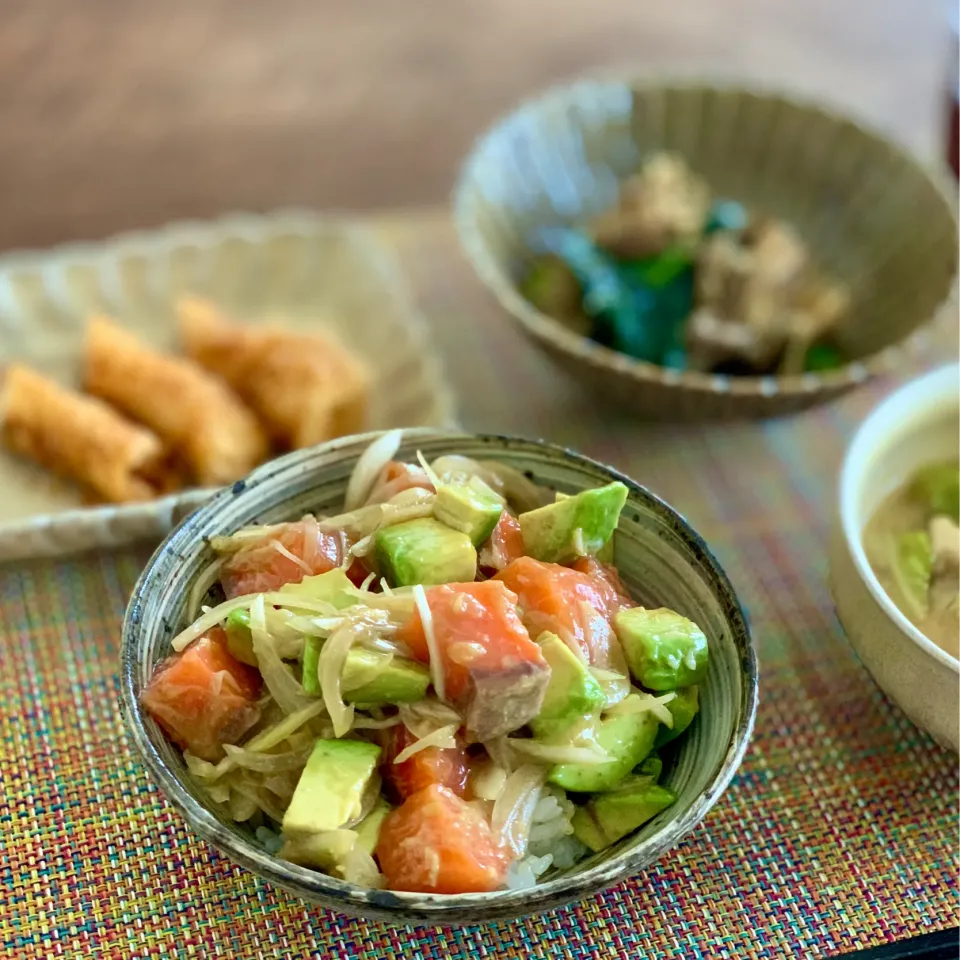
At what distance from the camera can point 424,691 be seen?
3.50 ft

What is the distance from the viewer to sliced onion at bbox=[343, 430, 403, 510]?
50.8 inches

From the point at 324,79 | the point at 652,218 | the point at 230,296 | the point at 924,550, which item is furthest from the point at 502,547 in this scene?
the point at 324,79

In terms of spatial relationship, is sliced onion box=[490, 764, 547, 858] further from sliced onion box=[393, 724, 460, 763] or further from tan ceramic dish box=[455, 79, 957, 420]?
tan ceramic dish box=[455, 79, 957, 420]

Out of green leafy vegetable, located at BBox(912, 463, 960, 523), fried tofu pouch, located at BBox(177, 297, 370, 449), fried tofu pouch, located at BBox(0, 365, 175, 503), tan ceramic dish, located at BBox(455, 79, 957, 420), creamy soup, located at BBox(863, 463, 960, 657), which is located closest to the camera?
creamy soup, located at BBox(863, 463, 960, 657)

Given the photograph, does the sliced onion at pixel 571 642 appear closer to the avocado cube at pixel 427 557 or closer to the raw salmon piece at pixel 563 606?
the raw salmon piece at pixel 563 606

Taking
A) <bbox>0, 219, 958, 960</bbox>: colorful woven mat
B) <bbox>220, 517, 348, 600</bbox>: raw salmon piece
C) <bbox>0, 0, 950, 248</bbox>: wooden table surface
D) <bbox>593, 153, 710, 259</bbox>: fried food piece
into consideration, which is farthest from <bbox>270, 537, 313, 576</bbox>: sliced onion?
<bbox>0, 0, 950, 248</bbox>: wooden table surface

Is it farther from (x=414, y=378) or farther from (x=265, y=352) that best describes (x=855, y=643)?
(x=265, y=352)

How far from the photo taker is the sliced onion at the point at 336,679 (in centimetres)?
105

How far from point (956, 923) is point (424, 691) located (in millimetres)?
703

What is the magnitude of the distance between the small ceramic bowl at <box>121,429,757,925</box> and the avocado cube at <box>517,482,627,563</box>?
76 millimetres

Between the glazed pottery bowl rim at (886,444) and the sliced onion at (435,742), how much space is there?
570mm

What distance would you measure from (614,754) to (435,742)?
7.6 inches

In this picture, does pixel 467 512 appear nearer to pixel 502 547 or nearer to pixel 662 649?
pixel 502 547

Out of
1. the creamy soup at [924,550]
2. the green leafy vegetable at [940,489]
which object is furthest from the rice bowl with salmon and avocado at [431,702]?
the green leafy vegetable at [940,489]
